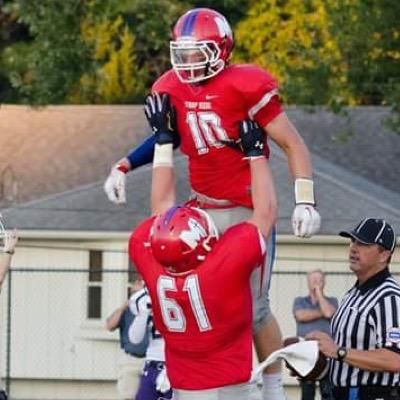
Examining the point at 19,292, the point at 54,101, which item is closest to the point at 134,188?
the point at 19,292

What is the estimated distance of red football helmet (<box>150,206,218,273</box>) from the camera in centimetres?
671

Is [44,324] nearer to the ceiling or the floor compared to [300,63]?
nearer to the floor

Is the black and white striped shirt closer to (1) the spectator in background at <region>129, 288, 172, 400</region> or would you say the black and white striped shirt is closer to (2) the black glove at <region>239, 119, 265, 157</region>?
(2) the black glove at <region>239, 119, 265, 157</region>

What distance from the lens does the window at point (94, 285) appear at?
22203 mm

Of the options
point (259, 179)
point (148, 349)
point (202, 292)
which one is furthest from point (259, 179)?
point (148, 349)

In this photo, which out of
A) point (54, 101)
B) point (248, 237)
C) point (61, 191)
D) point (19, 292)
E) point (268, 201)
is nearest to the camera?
point (248, 237)

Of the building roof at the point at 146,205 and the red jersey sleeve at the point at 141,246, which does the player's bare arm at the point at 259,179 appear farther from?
the building roof at the point at 146,205

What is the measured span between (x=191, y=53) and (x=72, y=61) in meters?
20.7

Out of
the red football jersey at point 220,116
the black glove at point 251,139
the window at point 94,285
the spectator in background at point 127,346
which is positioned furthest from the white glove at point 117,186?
the window at point 94,285

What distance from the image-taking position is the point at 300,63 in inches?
901

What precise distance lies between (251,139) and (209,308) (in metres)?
0.99

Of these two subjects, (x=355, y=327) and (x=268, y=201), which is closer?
(x=268, y=201)

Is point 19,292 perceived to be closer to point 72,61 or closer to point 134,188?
point 134,188

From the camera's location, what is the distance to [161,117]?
7.72 m
